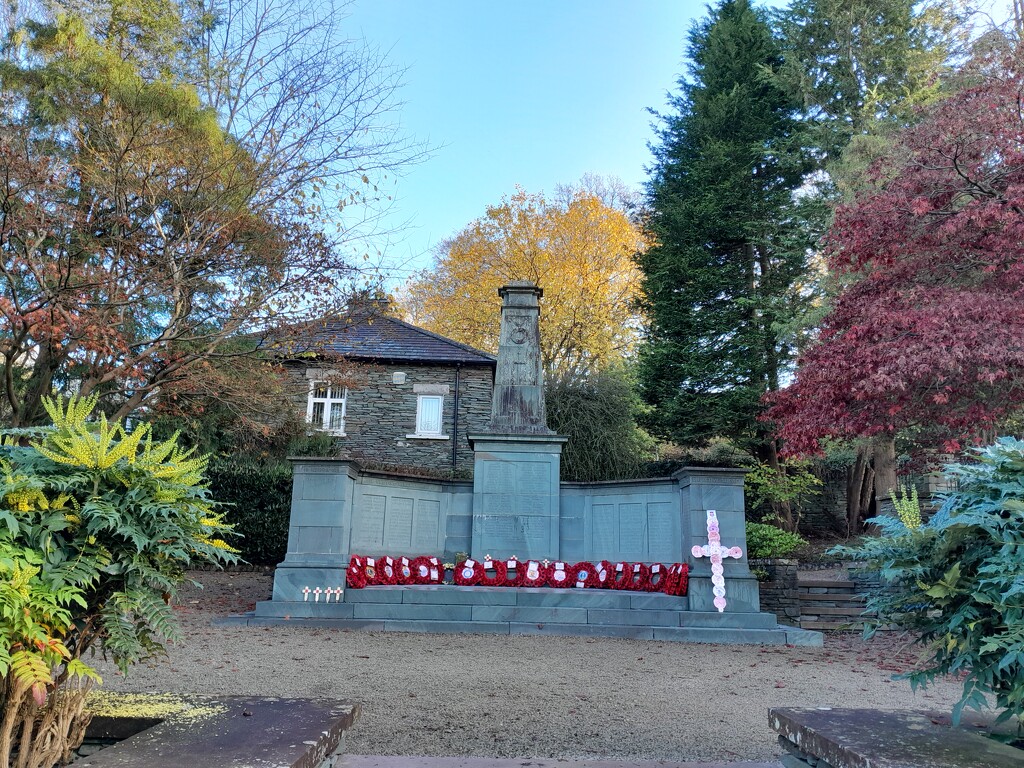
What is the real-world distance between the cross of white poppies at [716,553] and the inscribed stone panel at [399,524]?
4.46 meters

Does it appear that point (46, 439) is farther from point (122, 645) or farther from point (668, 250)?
point (668, 250)

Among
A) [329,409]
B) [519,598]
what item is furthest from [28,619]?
[329,409]

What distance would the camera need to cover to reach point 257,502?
16078 millimetres

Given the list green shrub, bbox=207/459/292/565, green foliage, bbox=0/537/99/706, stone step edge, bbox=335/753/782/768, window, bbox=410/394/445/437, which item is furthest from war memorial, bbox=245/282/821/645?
window, bbox=410/394/445/437

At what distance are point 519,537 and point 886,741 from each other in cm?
837

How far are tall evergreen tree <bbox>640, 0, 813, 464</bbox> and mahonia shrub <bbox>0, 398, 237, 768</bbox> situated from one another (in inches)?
703

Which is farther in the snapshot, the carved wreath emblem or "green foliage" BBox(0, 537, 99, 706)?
the carved wreath emblem

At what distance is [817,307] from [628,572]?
977cm

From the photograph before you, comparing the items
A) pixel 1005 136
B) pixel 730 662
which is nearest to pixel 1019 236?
pixel 1005 136

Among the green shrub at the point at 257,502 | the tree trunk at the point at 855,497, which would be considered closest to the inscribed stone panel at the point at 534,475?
the green shrub at the point at 257,502

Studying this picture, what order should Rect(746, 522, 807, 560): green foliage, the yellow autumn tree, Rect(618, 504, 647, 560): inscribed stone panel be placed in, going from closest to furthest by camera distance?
Rect(618, 504, 647, 560): inscribed stone panel → Rect(746, 522, 807, 560): green foliage → the yellow autumn tree

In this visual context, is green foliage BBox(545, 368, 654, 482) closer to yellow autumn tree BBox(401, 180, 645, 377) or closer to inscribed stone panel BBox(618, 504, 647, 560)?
yellow autumn tree BBox(401, 180, 645, 377)

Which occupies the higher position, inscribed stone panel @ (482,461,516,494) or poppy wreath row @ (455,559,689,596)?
inscribed stone panel @ (482,461,516,494)

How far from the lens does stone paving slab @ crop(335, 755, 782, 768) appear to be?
12.3 ft
